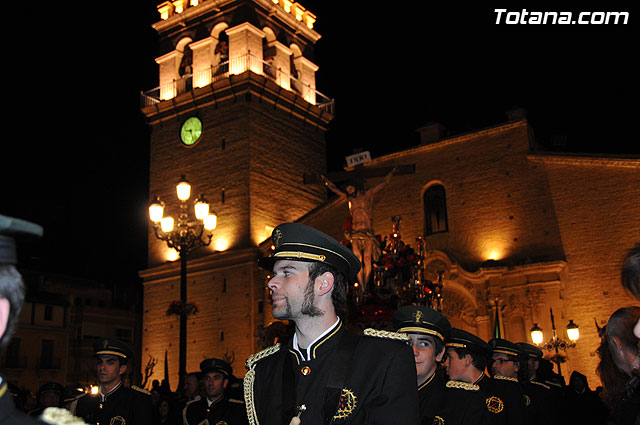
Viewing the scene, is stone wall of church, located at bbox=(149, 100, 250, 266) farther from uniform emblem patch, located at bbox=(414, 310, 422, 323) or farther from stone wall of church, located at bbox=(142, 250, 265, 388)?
uniform emblem patch, located at bbox=(414, 310, 422, 323)

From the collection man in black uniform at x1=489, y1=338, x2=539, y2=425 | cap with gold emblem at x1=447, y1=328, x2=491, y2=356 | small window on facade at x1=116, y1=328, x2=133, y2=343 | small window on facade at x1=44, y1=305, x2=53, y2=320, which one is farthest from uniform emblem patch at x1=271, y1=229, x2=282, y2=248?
small window on facade at x1=116, y1=328, x2=133, y2=343

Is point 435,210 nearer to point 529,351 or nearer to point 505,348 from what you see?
point 529,351

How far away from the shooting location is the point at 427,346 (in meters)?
5.25

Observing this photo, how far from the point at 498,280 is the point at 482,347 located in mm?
20009

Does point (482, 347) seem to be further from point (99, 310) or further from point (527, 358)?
point (99, 310)

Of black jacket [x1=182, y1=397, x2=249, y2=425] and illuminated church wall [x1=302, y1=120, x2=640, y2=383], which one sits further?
illuminated church wall [x1=302, y1=120, x2=640, y2=383]

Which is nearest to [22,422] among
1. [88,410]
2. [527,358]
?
[88,410]

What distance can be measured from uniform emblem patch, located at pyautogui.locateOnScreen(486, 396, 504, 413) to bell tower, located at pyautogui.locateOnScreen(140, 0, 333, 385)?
2219 centimetres

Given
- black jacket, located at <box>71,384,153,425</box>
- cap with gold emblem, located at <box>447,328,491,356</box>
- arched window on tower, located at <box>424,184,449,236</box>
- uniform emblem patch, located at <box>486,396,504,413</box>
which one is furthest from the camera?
arched window on tower, located at <box>424,184,449,236</box>

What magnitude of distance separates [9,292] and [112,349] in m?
5.93

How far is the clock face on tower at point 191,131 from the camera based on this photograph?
32.2 metres

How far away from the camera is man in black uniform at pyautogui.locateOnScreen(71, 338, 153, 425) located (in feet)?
23.4

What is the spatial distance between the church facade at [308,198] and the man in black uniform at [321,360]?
19.0 metres

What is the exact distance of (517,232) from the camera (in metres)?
26.3
